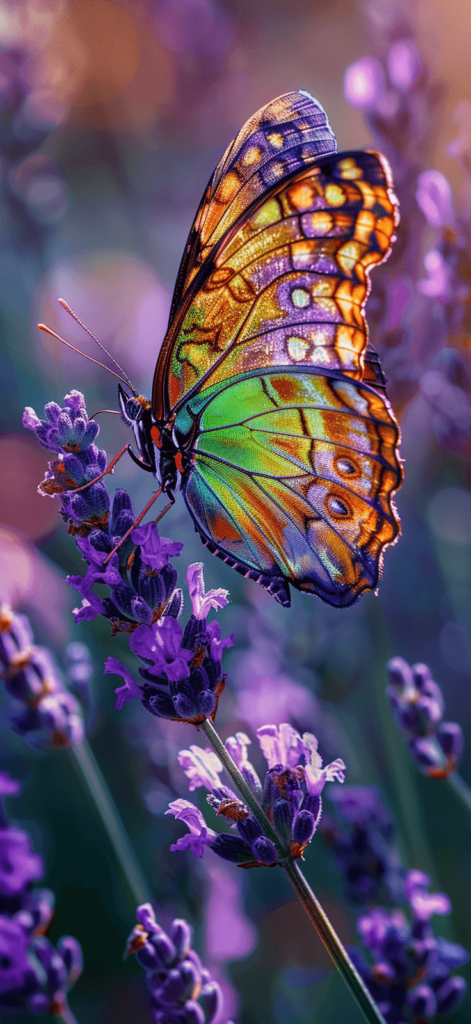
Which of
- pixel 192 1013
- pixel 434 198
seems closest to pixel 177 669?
pixel 192 1013

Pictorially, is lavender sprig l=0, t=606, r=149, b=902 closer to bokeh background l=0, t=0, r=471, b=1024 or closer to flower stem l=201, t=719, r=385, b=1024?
→ bokeh background l=0, t=0, r=471, b=1024

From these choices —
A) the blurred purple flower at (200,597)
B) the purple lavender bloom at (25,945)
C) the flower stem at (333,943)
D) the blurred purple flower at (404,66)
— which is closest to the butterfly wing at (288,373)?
the blurred purple flower at (200,597)

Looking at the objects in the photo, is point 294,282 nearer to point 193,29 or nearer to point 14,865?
point 14,865

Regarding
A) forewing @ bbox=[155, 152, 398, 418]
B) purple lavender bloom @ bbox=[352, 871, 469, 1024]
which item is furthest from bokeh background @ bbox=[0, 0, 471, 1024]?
forewing @ bbox=[155, 152, 398, 418]

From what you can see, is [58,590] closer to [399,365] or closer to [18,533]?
[18,533]

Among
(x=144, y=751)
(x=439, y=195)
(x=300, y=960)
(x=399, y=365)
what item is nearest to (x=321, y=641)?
(x=144, y=751)

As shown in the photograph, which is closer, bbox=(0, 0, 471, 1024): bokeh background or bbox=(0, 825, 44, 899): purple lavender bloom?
bbox=(0, 825, 44, 899): purple lavender bloom

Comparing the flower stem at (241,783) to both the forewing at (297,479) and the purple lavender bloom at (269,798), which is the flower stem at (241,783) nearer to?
the purple lavender bloom at (269,798)

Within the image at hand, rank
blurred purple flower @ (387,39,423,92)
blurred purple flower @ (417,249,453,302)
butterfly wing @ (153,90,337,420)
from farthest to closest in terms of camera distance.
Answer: blurred purple flower @ (387,39,423,92), blurred purple flower @ (417,249,453,302), butterfly wing @ (153,90,337,420)
